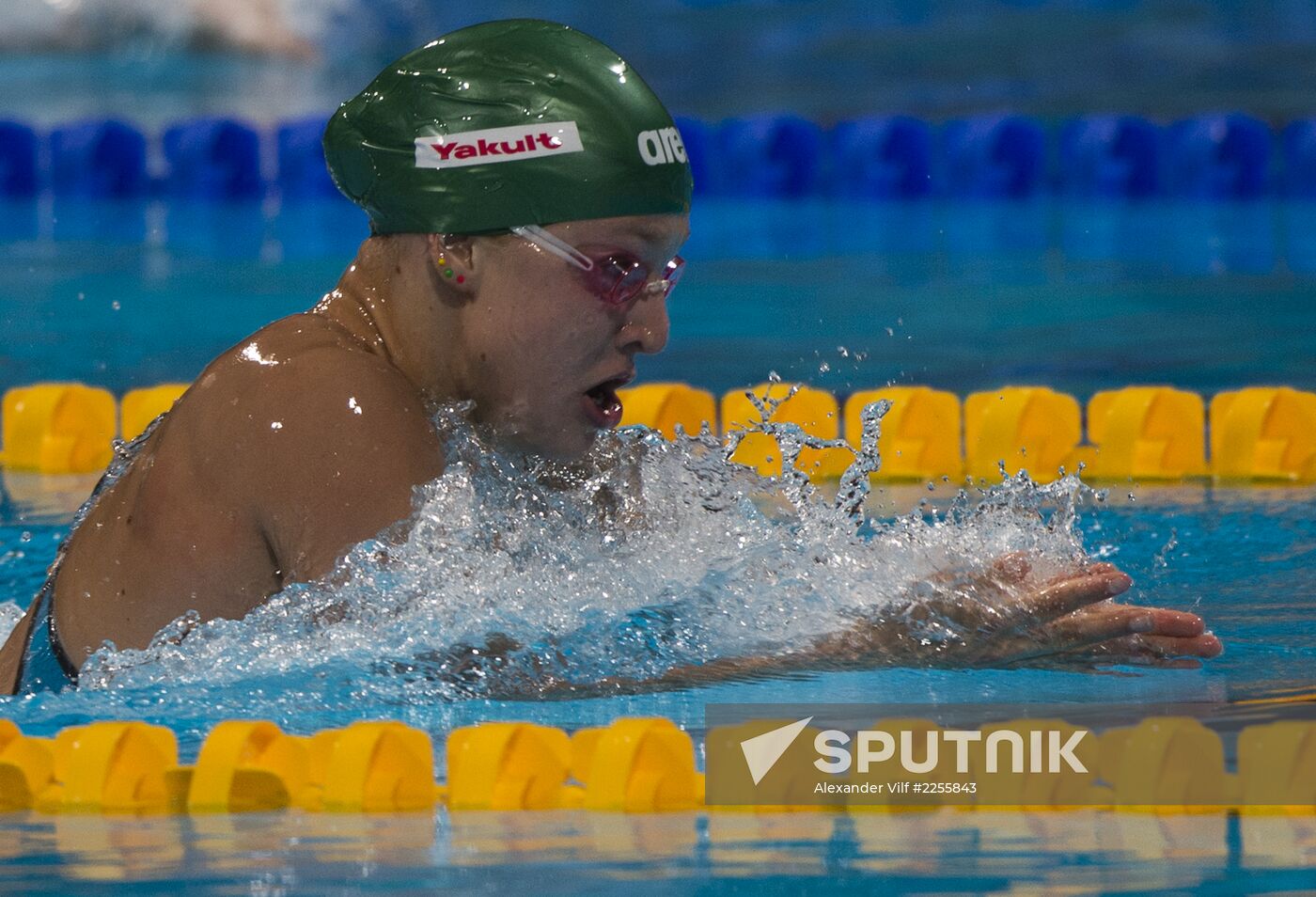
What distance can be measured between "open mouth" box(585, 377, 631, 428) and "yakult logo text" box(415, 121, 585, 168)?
31cm

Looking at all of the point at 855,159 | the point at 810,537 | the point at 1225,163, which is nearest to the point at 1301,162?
the point at 1225,163

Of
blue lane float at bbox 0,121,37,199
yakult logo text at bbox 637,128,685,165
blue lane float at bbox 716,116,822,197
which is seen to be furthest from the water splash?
blue lane float at bbox 0,121,37,199

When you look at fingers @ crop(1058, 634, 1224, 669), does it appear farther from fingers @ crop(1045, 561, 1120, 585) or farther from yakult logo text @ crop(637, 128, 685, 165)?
yakult logo text @ crop(637, 128, 685, 165)

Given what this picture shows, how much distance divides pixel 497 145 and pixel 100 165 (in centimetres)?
805

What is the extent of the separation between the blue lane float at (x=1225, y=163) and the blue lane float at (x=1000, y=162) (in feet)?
2.12

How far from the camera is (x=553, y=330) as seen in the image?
2590 mm

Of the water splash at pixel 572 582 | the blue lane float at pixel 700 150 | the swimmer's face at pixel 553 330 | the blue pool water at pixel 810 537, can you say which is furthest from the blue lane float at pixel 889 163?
the swimmer's face at pixel 553 330

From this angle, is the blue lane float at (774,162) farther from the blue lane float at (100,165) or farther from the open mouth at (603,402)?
the open mouth at (603,402)

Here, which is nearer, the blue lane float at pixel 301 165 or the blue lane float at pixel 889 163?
the blue lane float at pixel 889 163

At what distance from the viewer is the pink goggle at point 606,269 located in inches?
102

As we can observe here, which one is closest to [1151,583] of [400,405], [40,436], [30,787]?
[400,405]

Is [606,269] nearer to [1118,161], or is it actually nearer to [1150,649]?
[1150,649]

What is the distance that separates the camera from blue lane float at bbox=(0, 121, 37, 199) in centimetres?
1022

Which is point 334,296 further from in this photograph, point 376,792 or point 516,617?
point 376,792
